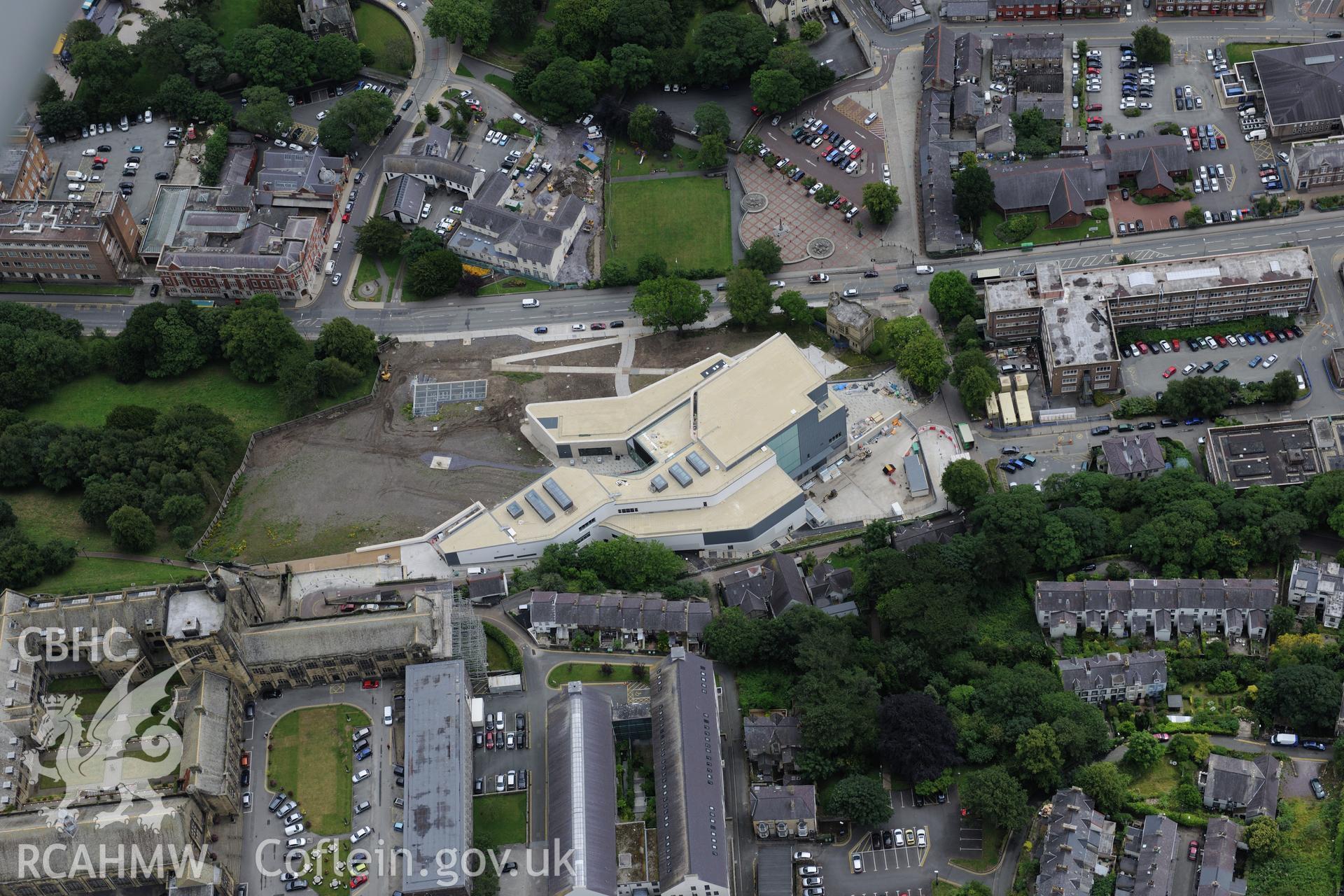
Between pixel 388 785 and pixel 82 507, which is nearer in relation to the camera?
pixel 388 785

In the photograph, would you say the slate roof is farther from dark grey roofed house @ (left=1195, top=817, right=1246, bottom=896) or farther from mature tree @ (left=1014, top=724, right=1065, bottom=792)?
dark grey roofed house @ (left=1195, top=817, right=1246, bottom=896)

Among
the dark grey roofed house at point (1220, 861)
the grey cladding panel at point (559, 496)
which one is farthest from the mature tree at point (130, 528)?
the dark grey roofed house at point (1220, 861)

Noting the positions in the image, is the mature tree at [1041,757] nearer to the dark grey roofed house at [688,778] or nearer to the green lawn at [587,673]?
the dark grey roofed house at [688,778]

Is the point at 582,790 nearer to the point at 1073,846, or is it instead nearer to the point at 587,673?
the point at 587,673

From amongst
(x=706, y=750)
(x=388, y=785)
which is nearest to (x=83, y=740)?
(x=388, y=785)

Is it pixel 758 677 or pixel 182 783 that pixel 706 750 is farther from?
pixel 182 783

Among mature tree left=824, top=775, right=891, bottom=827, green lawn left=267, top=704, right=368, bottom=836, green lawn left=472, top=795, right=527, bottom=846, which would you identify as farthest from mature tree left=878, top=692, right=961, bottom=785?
green lawn left=267, top=704, right=368, bottom=836

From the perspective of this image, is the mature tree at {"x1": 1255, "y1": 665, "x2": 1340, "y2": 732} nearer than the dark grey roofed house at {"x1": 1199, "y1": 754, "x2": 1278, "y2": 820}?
No
